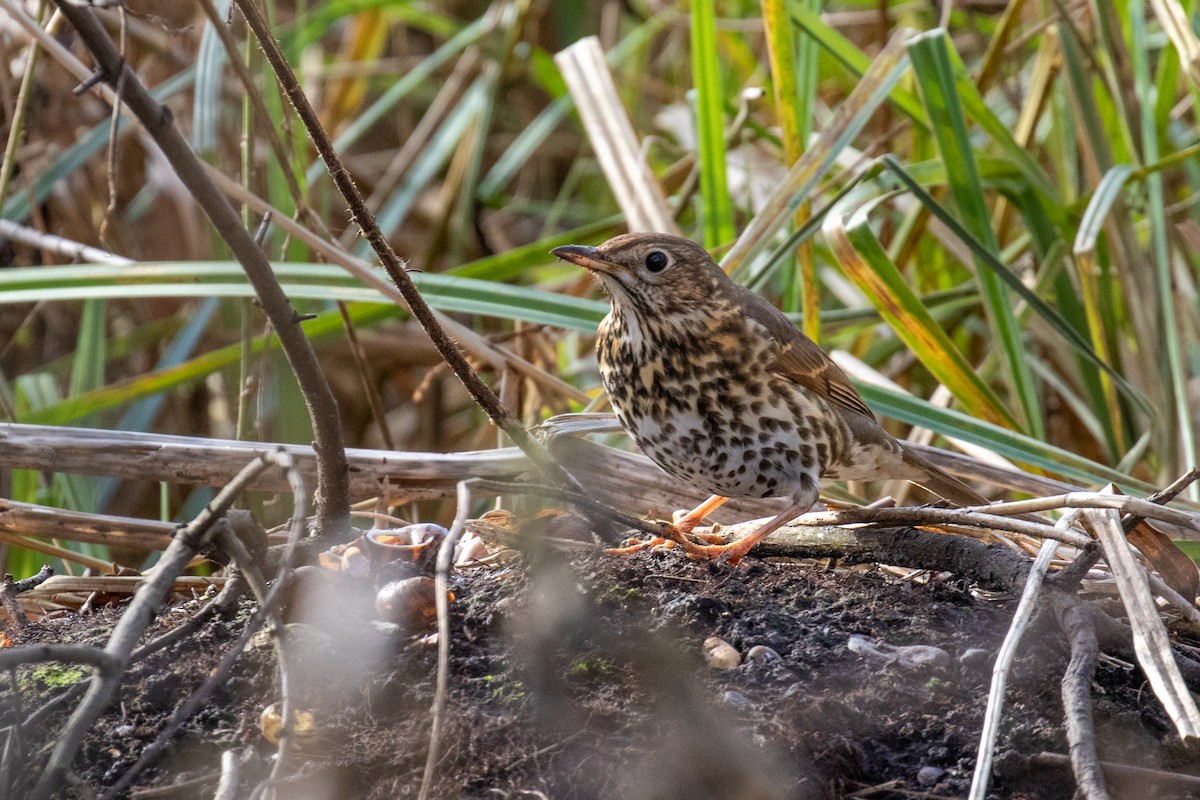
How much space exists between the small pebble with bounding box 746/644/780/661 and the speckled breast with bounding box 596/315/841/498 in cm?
87

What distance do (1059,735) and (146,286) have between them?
2383mm

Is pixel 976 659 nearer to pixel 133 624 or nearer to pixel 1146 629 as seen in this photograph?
pixel 1146 629

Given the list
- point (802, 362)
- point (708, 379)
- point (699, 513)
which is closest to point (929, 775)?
point (708, 379)

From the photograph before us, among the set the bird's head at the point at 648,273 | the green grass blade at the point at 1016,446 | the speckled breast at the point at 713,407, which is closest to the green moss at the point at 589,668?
the speckled breast at the point at 713,407

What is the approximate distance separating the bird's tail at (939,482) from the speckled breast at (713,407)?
39 cm

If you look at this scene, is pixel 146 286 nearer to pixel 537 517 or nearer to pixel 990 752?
pixel 537 517

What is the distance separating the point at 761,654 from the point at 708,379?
102cm

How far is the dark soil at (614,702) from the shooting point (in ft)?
5.34

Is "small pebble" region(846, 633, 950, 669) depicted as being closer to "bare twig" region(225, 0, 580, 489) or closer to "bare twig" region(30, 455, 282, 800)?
"bare twig" region(225, 0, 580, 489)

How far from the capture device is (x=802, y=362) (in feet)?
9.96

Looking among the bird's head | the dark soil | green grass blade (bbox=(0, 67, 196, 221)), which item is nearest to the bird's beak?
the bird's head

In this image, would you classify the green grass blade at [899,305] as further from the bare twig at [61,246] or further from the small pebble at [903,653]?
the bare twig at [61,246]

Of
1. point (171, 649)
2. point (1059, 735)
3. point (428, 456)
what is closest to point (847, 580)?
point (1059, 735)

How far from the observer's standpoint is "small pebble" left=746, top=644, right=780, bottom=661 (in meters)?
1.87
